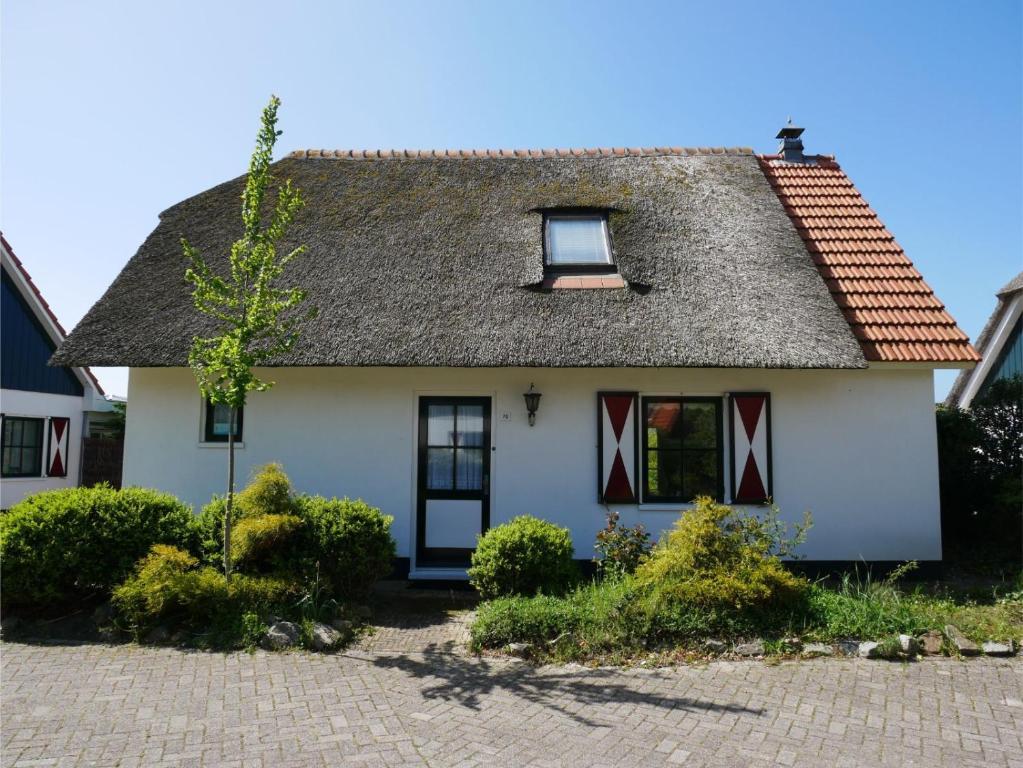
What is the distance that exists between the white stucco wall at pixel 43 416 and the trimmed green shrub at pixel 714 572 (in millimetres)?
12556

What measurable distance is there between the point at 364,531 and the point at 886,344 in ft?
19.9

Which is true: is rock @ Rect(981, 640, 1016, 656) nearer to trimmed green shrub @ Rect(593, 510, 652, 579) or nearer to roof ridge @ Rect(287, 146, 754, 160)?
trimmed green shrub @ Rect(593, 510, 652, 579)

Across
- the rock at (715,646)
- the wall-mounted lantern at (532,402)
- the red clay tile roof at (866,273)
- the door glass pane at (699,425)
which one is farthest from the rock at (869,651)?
the wall-mounted lantern at (532,402)

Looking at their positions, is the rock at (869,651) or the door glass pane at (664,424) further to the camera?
the door glass pane at (664,424)

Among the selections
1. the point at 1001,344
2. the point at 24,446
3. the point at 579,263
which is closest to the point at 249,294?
the point at 579,263

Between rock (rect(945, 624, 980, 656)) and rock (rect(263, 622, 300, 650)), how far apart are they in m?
5.21

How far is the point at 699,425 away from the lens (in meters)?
7.80

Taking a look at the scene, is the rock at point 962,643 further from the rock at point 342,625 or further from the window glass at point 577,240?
the window glass at point 577,240

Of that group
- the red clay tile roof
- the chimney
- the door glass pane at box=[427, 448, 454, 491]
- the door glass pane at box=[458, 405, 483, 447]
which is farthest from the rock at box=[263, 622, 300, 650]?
the chimney

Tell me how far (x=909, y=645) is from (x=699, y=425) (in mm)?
3265

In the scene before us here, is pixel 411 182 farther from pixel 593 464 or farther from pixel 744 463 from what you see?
pixel 744 463

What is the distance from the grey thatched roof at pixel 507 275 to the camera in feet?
23.4

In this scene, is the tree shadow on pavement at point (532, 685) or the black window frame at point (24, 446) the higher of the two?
the black window frame at point (24, 446)

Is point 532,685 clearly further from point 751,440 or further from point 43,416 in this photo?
point 43,416
